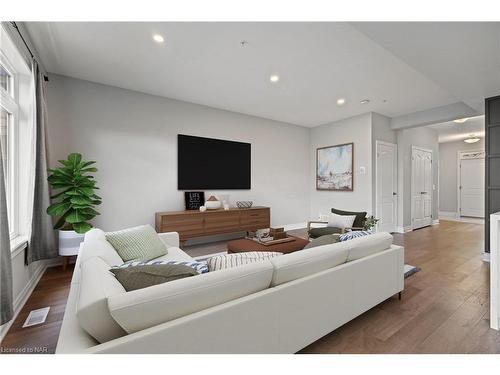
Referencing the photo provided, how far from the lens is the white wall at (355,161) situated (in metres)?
5.15

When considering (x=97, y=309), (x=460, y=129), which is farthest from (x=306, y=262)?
(x=460, y=129)

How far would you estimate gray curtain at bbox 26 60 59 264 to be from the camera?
2818 mm

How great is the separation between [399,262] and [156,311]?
2232 mm

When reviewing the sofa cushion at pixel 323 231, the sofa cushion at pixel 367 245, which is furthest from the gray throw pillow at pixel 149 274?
the sofa cushion at pixel 323 231

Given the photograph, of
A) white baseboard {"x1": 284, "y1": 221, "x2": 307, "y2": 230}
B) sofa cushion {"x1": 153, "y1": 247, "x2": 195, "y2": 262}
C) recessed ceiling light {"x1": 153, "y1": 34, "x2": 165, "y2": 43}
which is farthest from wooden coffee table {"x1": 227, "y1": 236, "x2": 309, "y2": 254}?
white baseboard {"x1": 284, "y1": 221, "x2": 307, "y2": 230}

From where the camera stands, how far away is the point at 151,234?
2.56 metres

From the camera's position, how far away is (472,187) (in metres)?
7.83

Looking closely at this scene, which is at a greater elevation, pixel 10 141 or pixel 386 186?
pixel 10 141

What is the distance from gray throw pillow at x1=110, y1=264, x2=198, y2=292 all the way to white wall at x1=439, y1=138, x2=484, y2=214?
1015cm

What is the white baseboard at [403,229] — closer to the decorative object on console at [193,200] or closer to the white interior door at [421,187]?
the white interior door at [421,187]

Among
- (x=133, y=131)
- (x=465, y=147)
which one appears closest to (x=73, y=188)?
(x=133, y=131)

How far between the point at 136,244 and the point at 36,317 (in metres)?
1.04

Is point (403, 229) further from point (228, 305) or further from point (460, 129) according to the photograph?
point (228, 305)
